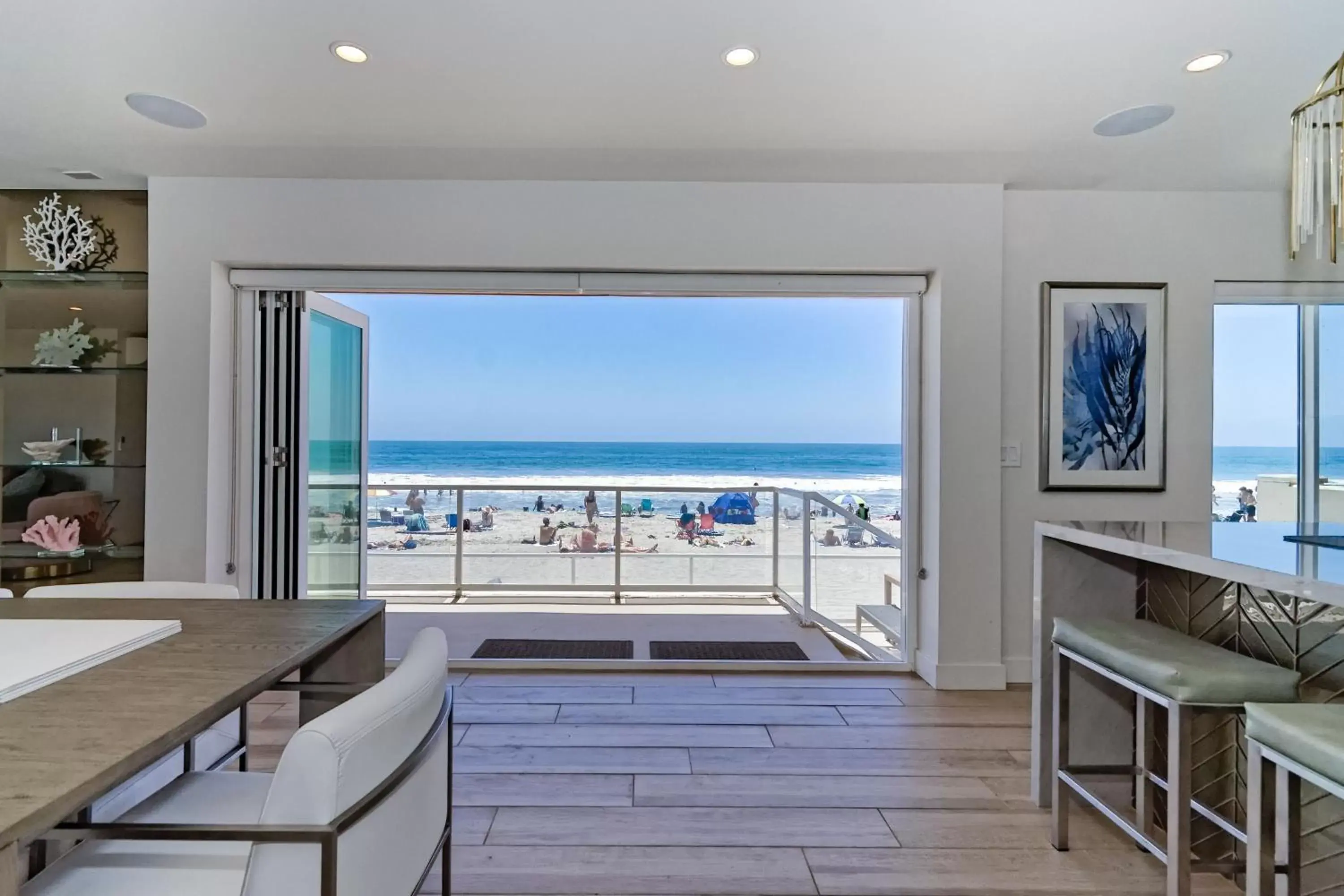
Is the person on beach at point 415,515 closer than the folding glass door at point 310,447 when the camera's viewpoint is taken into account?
No

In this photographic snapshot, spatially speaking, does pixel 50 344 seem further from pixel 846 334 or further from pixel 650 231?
pixel 846 334

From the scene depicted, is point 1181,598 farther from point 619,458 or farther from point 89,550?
point 619,458

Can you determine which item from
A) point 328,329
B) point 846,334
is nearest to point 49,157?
point 328,329

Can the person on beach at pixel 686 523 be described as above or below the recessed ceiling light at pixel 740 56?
below

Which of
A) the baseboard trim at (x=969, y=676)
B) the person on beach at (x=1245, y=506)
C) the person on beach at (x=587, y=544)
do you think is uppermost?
the person on beach at (x=1245, y=506)

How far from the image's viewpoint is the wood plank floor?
66.9 inches

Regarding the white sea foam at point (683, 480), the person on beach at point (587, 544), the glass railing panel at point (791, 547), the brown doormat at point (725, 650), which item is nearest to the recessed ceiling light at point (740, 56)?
the brown doormat at point (725, 650)

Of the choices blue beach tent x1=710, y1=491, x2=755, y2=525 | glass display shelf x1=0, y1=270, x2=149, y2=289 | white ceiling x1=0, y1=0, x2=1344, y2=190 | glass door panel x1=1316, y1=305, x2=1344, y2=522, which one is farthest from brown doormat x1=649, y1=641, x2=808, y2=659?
glass display shelf x1=0, y1=270, x2=149, y2=289

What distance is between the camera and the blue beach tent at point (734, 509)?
528 centimetres

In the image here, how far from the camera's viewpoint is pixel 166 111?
8.04 ft

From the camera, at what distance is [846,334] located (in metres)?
11.4

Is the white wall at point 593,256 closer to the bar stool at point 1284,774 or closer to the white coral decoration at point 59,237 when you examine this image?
the white coral decoration at point 59,237

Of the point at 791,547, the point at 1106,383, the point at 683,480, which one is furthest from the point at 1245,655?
the point at 683,480

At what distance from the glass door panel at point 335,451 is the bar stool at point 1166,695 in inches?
127
